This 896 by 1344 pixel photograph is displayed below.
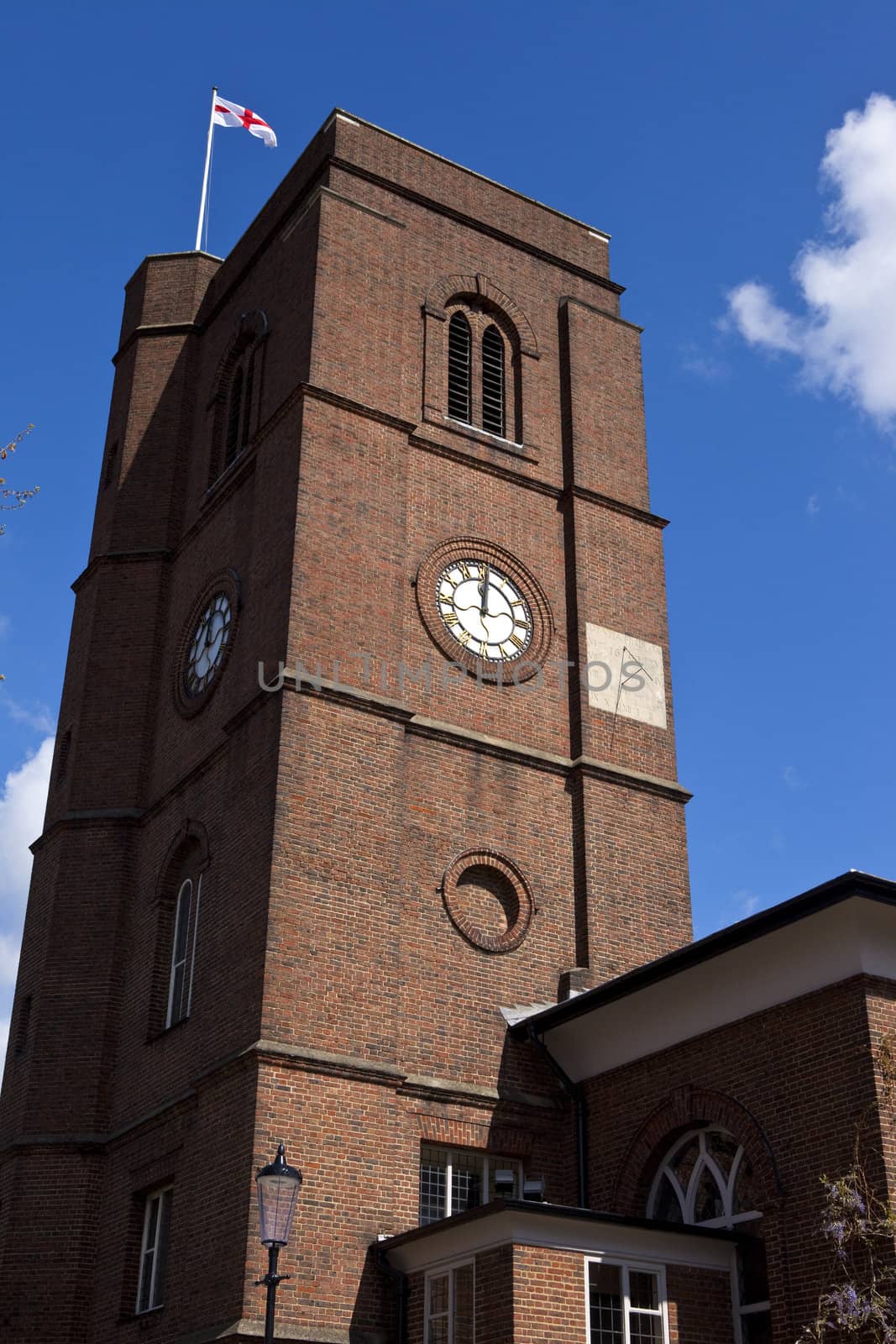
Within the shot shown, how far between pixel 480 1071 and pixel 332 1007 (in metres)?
2.38

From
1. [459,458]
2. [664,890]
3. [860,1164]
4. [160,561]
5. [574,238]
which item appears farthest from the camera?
[574,238]

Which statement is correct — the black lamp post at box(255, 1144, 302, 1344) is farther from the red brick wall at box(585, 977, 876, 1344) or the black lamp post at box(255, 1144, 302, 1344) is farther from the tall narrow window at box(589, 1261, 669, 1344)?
the red brick wall at box(585, 977, 876, 1344)

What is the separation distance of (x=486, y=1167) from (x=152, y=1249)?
4.45m

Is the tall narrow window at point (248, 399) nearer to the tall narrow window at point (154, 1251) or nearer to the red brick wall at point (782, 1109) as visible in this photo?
the tall narrow window at point (154, 1251)

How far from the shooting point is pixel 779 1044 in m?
16.9

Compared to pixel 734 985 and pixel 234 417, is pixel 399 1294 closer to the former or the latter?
pixel 734 985

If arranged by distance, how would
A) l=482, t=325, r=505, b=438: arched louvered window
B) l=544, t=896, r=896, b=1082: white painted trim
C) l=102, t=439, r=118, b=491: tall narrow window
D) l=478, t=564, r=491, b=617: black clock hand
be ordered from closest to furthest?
l=544, t=896, r=896, b=1082: white painted trim < l=478, t=564, r=491, b=617: black clock hand < l=482, t=325, r=505, b=438: arched louvered window < l=102, t=439, r=118, b=491: tall narrow window

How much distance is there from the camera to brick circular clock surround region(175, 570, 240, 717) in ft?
76.9

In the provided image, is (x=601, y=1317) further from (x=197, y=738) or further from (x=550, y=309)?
(x=550, y=309)

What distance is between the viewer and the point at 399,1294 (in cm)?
1767

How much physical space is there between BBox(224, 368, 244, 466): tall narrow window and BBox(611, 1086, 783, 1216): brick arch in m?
13.3

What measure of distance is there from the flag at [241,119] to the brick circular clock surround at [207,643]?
34.7ft

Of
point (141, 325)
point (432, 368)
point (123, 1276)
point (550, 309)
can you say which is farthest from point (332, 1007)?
point (141, 325)

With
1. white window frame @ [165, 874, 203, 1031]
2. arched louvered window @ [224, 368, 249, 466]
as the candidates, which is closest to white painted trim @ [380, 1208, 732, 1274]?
white window frame @ [165, 874, 203, 1031]
